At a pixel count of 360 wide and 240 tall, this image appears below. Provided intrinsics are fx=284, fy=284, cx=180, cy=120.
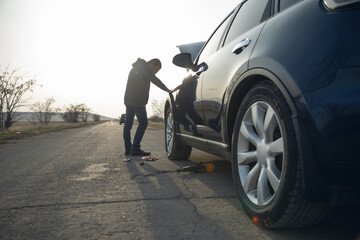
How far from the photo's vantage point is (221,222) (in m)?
1.82

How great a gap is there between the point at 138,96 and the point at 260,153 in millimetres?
3878

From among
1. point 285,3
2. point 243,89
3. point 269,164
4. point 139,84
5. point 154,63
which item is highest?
point 154,63

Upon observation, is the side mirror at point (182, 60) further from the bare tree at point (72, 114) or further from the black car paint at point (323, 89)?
the bare tree at point (72, 114)

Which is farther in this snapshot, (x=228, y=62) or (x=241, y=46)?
(x=228, y=62)

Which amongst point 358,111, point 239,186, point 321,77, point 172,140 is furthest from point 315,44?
point 172,140

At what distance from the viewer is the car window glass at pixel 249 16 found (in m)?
2.24

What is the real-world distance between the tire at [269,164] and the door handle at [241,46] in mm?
427

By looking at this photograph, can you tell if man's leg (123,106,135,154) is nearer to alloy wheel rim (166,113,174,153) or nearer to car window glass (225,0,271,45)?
alloy wheel rim (166,113,174,153)

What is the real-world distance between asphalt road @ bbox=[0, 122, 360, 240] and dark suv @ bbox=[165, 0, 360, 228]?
23cm

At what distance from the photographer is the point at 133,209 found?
6.99 ft

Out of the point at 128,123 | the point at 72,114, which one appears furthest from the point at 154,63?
the point at 72,114

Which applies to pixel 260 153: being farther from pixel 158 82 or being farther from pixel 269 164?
pixel 158 82

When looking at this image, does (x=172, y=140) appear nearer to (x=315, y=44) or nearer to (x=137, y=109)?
(x=137, y=109)

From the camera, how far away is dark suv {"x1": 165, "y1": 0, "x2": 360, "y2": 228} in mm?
1252
